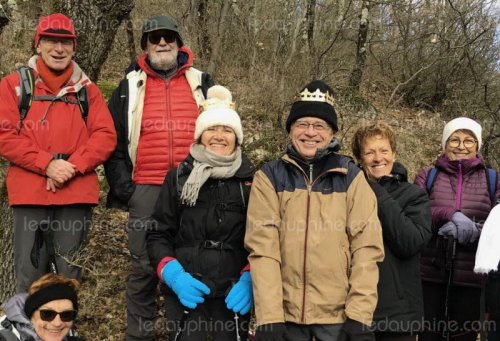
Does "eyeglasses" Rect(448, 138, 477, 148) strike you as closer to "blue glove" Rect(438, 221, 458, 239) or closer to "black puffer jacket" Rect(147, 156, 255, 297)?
"blue glove" Rect(438, 221, 458, 239)

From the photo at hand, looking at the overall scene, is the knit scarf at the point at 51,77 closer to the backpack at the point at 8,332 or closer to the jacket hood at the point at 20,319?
the jacket hood at the point at 20,319

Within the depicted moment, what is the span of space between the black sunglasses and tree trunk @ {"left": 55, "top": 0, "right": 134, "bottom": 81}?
0.85m

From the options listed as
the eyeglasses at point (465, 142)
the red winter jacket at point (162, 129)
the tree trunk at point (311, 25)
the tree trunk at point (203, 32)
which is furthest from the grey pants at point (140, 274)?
the tree trunk at point (203, 32)

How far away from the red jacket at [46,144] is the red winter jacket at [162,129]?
1.00 feet

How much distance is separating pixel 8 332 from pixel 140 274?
1451 millimetres

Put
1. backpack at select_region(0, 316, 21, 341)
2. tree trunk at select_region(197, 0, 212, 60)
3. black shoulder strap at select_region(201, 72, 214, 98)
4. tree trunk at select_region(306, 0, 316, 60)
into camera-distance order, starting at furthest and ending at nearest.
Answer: tree trunk at select_region(197, 0, 212, 60), tree trunk at select_region(306, 0, 316, 60), black shoulder strap at select_region(201, 72, 214, 98), backpack at select_region(0, 316, 21, 341)

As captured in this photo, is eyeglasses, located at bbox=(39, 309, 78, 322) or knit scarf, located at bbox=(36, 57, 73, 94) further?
knit scarf, located at bbox=(36, 57, 73, 94)

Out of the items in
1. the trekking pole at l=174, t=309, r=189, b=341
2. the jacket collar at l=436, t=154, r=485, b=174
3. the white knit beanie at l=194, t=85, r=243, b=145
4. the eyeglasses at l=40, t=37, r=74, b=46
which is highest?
the eyeglasses at l=40, t=37, r=74, b=46

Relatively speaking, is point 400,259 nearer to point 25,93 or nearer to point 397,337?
point 397,337

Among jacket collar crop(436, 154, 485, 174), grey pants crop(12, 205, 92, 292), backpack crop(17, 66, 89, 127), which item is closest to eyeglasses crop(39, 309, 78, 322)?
grey pants crop(12, 205, 92, 292)

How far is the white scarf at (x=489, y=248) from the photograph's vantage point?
3395 mm

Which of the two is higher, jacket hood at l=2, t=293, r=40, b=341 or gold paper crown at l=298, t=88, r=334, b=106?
gold paper crown at l=298, t=88, r=334, b=106

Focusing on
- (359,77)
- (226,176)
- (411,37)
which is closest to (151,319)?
(226,176)

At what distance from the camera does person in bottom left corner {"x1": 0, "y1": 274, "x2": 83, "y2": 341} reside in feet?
10.3
